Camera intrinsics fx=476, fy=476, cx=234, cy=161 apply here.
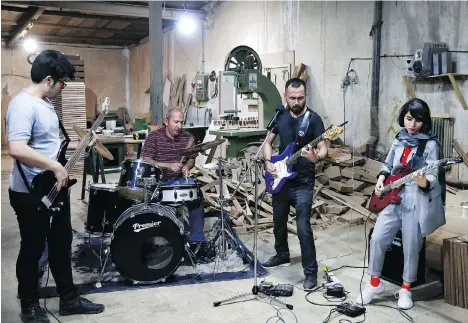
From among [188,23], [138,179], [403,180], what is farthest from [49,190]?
[188,23]

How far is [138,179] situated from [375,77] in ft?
14.9

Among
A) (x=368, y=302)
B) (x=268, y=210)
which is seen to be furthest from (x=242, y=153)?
(x=368, y=302)

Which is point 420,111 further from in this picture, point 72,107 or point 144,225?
point 72,107

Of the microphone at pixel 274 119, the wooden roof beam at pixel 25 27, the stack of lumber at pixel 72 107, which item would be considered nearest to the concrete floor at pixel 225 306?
the microphone at pixel 274 119

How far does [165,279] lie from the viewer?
4.18m

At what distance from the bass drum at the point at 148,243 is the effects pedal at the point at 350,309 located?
1.41m

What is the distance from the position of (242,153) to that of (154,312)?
383cm

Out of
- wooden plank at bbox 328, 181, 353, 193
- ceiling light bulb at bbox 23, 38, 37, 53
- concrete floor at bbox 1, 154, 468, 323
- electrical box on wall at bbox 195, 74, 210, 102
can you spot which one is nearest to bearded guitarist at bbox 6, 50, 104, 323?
concrete floor at bbox 1, 154, 468, 323

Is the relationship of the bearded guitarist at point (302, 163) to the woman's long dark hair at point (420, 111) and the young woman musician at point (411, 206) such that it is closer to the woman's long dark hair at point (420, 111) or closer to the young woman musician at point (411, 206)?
the young woman musician at point (411, 206)

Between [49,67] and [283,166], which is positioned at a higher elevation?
[49,67]

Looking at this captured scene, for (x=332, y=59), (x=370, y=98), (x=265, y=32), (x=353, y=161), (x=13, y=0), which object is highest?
(x=13, y=0)

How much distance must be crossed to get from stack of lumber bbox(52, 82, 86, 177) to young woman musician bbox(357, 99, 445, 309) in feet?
22.4

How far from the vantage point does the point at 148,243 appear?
4.10 meters

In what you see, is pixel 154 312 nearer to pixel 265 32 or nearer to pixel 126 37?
pixel 265 32
